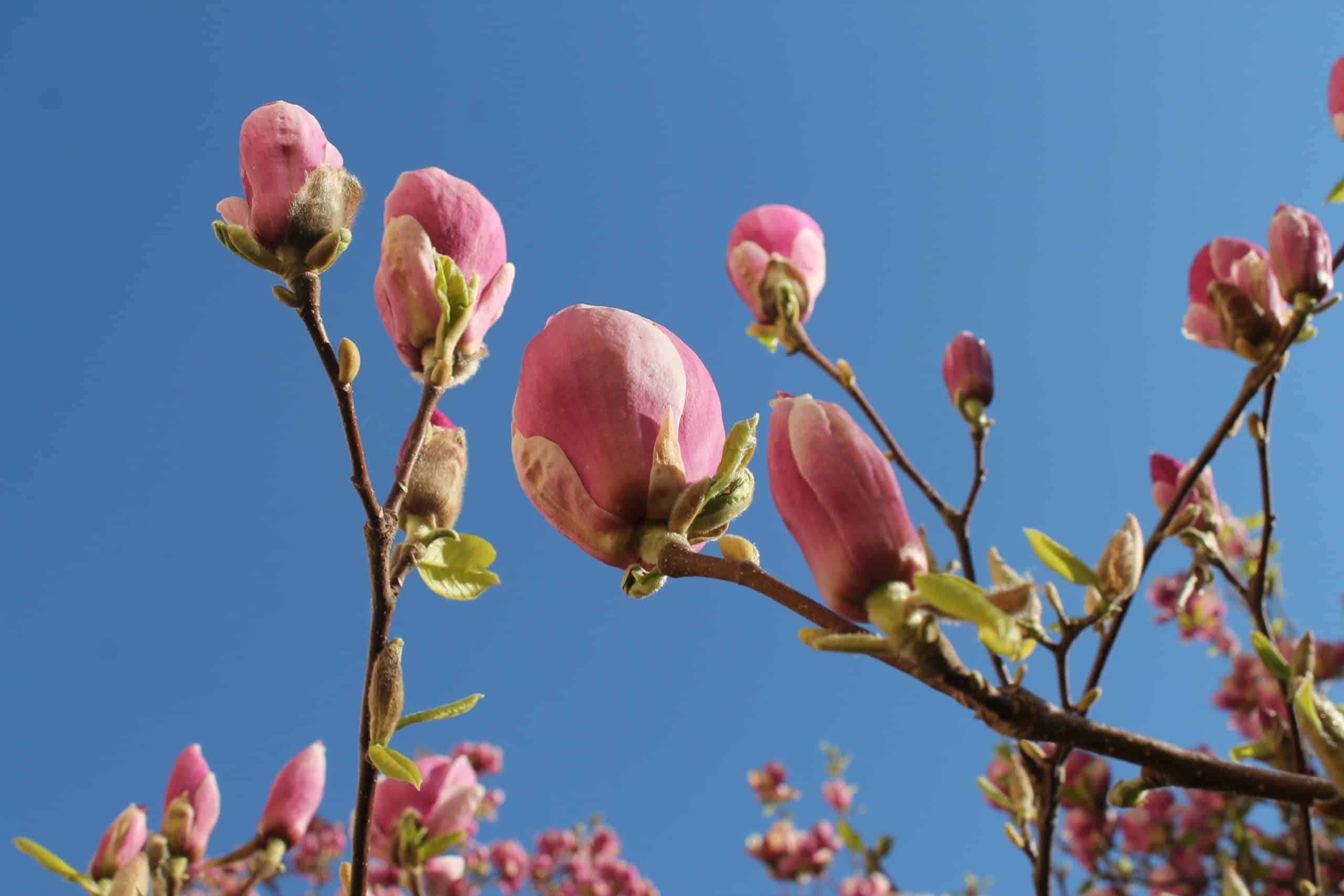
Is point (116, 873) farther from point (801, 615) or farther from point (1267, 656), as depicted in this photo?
point (1267, 656)

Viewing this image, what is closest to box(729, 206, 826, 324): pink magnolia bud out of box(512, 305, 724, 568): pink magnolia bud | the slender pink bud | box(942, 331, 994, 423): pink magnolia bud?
box(942, 331, 994, 423): pink magnolia bud

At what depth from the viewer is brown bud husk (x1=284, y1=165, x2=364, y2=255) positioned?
635mm

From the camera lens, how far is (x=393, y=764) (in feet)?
2.05

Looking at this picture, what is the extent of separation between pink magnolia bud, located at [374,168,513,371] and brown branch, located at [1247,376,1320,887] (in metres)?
0.98

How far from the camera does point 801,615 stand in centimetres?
43

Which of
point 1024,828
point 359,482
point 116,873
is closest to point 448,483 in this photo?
point 359,482

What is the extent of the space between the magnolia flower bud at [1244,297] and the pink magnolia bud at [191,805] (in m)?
1.33

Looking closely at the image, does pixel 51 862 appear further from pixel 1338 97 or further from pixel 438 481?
pixel 1338 97

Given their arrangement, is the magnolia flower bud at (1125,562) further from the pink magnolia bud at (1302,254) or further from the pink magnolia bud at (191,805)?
the pink magnolia bud at (191,805)

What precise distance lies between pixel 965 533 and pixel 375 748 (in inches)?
37.9

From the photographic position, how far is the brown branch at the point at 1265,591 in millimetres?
1089

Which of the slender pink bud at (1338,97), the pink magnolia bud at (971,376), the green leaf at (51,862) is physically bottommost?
the green leaf at (51,862)

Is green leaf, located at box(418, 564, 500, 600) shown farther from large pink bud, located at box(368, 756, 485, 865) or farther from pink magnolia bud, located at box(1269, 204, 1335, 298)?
pink magnolia bud, located at box(1269, 204, 1335, 298)

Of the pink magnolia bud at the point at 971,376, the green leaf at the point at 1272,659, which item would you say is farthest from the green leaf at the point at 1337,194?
the green leaf at the point at 1272,659
